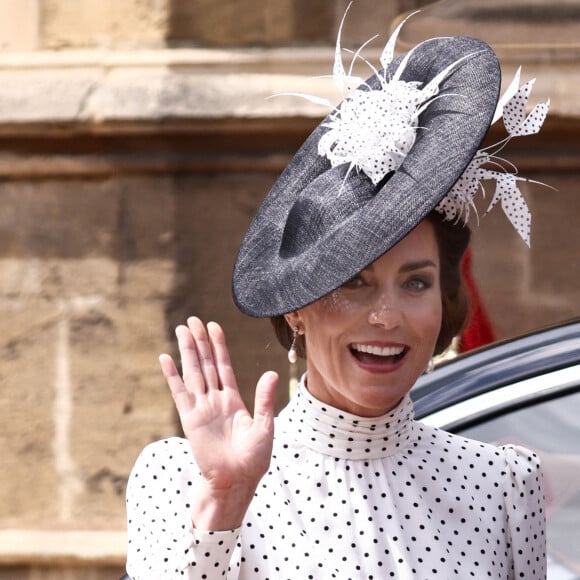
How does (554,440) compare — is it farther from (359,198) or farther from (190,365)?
(190,365)

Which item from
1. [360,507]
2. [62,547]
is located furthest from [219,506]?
[62,547]

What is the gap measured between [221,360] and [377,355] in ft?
0.86

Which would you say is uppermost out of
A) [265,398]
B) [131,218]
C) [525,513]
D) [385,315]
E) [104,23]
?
[104,23]

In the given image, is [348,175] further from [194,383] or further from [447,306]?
[194,383]

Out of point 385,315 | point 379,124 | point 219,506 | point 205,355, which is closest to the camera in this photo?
point 219,506

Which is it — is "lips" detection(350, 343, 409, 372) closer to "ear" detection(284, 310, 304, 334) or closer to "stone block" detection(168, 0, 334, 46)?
"ear" detection(284, 310, 304, 334)

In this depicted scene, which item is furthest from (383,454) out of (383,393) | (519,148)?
(519,148)

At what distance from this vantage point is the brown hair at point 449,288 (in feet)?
6.59

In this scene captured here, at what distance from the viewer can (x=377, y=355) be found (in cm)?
189

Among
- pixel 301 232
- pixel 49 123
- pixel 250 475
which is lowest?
pixel 250 475

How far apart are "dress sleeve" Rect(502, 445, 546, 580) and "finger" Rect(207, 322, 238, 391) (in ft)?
1.80

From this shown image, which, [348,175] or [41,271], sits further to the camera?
[41,271]

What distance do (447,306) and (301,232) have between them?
12.1 inches

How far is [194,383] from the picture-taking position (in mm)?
1729
